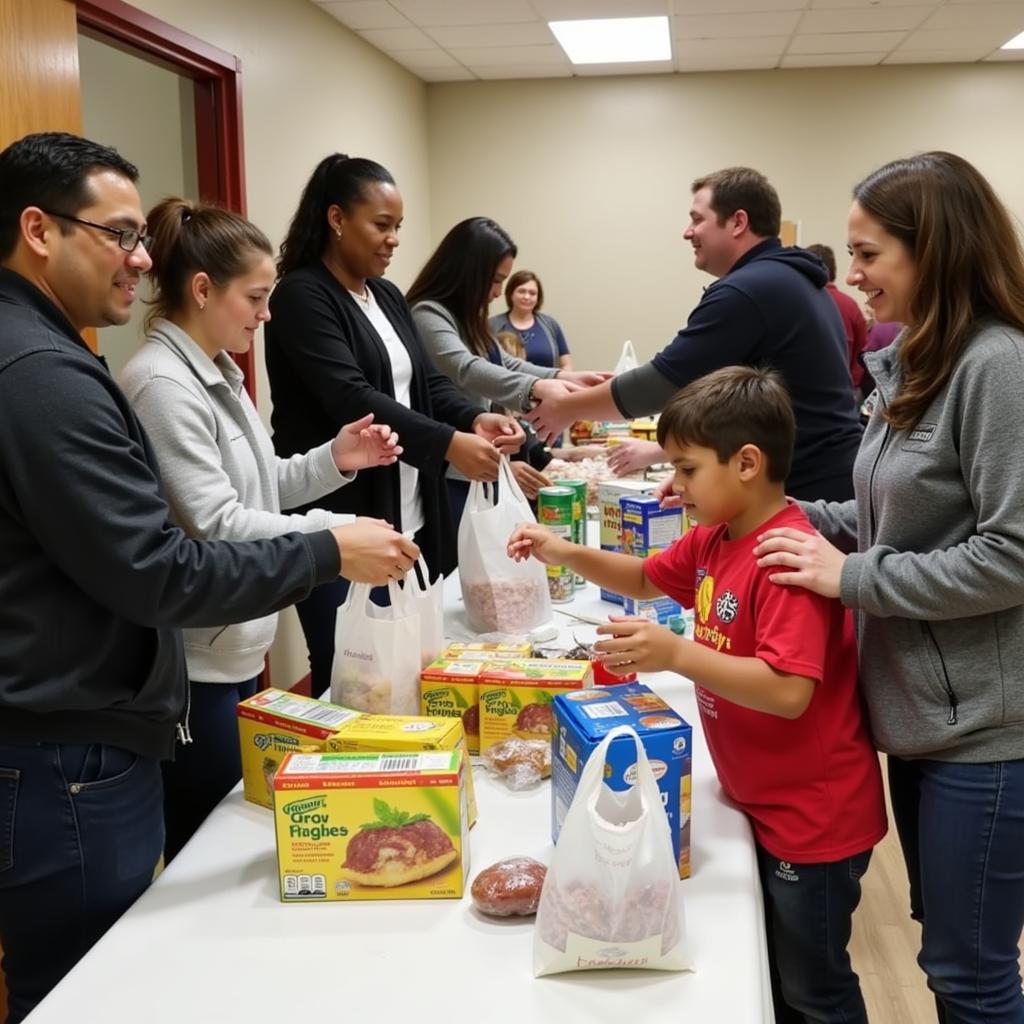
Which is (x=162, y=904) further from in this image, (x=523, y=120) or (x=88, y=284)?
(x=523, y=120)

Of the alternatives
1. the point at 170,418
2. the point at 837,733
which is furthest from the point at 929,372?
→ the point at 170,418

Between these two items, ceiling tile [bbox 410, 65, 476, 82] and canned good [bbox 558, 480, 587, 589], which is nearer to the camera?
canned good [bbox 558, 480, 587, 589]

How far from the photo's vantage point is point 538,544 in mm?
1718

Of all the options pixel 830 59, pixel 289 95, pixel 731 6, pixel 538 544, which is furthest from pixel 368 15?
pixel 538 544

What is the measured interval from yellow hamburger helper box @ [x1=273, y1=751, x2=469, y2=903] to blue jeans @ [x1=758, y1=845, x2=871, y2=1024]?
467mm

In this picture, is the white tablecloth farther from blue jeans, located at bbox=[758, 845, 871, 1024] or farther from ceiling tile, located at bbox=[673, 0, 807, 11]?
ceiling tile, located at bbox=[673, 0, 807, 11]

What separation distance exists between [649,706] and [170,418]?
2.61 ft

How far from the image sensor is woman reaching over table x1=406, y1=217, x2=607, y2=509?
278 cm

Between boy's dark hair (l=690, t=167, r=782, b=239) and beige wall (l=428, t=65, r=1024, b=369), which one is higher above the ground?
beige wall (l=428, t=65, r=1024, b=369)

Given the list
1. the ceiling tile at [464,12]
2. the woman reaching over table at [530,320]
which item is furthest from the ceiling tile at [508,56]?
the woman reaching over table at [530,320]

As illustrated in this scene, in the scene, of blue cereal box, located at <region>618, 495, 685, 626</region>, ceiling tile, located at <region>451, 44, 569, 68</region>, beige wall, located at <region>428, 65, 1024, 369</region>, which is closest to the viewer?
blue cereal box, located at <region>618, 495, 685, 626</region>

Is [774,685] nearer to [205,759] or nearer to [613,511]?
[205,759]

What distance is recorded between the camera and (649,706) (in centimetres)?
119

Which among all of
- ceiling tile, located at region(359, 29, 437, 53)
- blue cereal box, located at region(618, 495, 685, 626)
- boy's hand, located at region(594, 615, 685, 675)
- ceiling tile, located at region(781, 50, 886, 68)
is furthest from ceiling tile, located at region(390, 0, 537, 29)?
boy's hand, located at region(594, 615, 685, 675)
